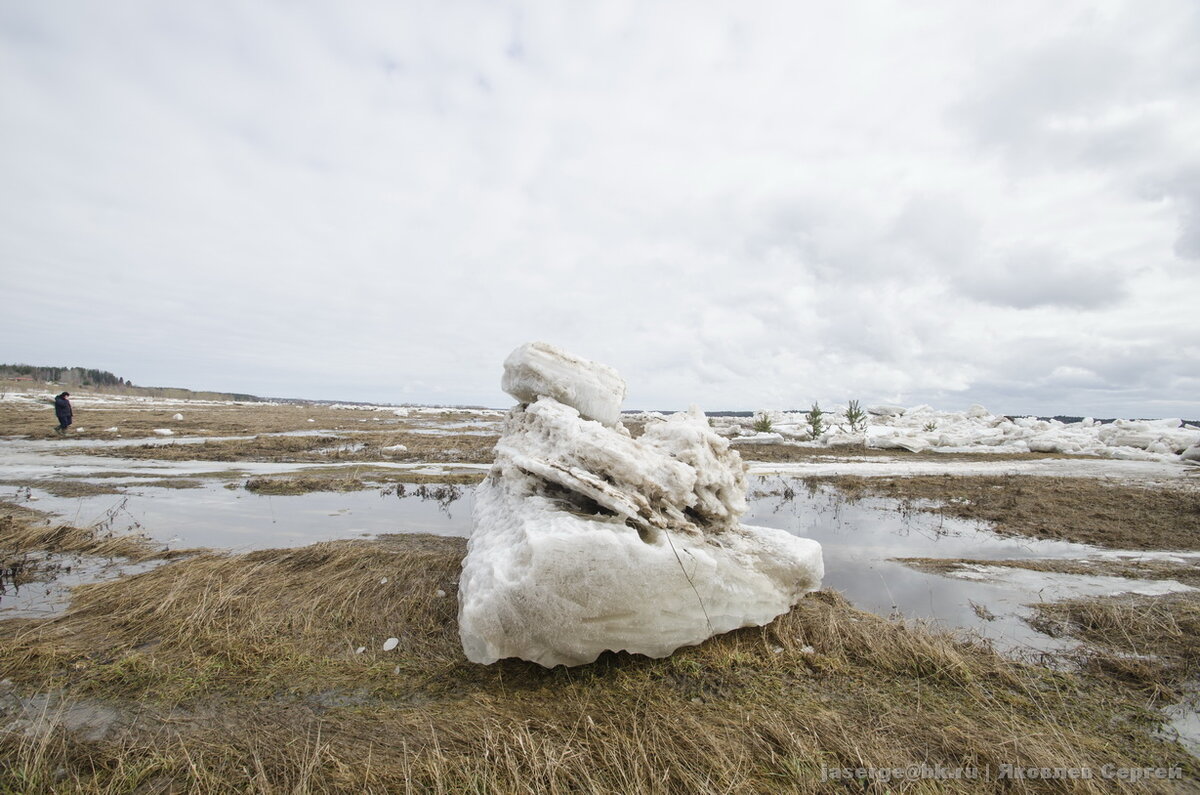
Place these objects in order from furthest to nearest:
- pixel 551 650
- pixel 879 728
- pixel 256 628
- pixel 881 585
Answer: pixel 881 585 < pixel 256 628 < pixel 551 650 < pixel 879 728

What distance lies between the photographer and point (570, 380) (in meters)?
8.45

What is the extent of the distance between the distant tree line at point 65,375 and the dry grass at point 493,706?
139889mm

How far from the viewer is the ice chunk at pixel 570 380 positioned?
8453 millimetres

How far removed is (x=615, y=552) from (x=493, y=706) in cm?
159

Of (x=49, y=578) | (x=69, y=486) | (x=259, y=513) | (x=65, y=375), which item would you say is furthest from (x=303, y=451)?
(x=65, y=375)

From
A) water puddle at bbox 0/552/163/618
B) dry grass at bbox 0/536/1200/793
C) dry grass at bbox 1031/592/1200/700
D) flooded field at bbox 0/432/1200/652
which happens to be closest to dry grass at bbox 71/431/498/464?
flooded field at bbox 0/432/1200/652

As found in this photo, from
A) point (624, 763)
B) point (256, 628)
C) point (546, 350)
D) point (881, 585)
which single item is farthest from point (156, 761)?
point (881, 585)

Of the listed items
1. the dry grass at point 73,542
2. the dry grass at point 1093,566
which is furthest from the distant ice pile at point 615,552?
the dry grass at point 73,542

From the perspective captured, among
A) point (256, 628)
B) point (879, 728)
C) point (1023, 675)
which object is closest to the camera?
point (879, 728)

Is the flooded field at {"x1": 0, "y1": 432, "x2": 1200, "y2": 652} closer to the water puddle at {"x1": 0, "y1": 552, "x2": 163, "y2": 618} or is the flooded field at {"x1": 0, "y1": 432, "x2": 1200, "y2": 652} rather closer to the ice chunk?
the water puddle at {"x1": 0, "y1": 552, "x2": 163, "y2": 618}

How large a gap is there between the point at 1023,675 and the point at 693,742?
11.5ft

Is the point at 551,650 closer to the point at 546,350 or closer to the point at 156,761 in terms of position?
the point at 156,761

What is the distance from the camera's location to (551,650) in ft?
14.0

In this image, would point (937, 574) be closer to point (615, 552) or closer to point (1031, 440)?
point (615, 552)
